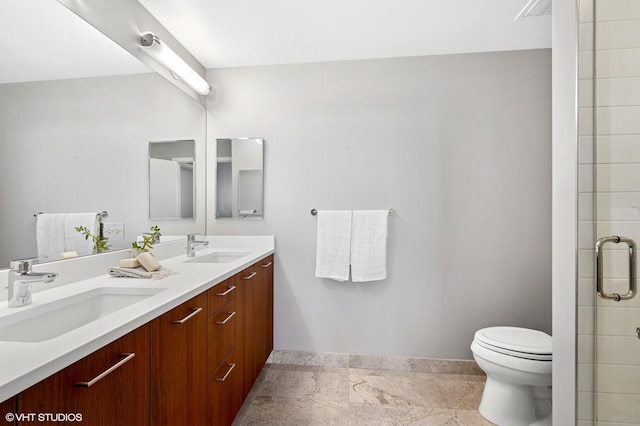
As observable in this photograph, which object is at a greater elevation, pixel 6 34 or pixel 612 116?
pixel 6 34

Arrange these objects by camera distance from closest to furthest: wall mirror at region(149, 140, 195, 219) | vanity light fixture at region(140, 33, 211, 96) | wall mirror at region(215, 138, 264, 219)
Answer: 1. vanity light fixture at region(140, 33, 211, 96)
2. wall mirror at region(149, 140, 195, 219)
3. wall mirror at region(215, 138, 264, 219)

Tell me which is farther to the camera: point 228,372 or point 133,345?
point 228,372

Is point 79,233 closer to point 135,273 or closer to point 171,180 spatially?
point 135,273

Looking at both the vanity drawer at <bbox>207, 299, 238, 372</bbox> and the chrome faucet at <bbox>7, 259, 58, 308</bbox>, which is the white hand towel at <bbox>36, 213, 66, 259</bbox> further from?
the vanity drawer at <bbox>207, 299, 238, 372</bbox>

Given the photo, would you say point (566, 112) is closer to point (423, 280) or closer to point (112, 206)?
point (423, 280)

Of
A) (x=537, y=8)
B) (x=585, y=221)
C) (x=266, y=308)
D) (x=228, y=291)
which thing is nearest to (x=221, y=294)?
(x=228, y=291)

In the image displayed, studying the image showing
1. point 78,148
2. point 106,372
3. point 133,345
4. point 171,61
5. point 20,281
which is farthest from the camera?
point 171,61

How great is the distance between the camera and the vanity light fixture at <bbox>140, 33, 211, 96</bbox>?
1.79m

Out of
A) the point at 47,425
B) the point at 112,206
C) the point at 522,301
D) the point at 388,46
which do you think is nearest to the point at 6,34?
the point at 112,206

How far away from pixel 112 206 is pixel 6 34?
0.75 metres

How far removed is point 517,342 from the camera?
68.5 inches

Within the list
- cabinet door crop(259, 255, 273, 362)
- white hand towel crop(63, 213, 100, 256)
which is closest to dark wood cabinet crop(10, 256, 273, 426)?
cabinet door crop(259, 255, 273, 362)

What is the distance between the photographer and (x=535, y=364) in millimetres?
1632

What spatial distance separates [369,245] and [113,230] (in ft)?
5.09
